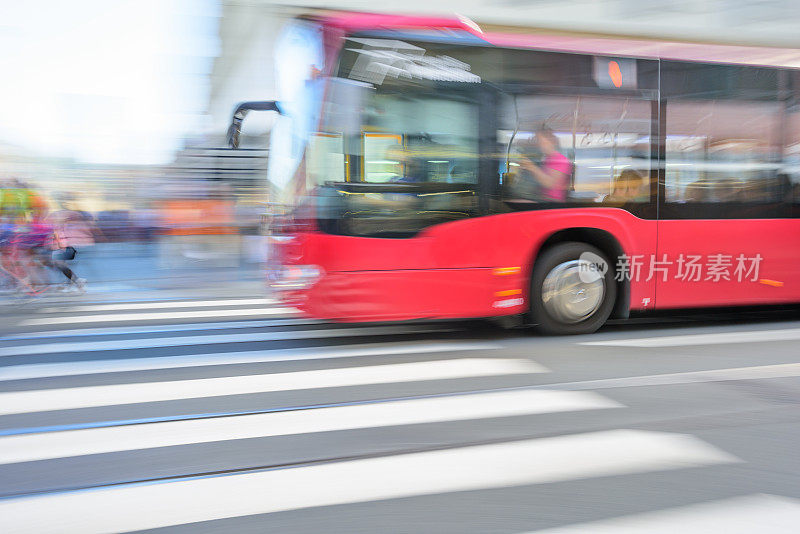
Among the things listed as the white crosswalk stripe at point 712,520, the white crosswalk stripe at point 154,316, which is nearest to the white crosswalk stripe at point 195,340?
the white crosswalk stripe at point 154,316

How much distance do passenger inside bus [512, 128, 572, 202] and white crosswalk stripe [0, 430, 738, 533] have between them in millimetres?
2986

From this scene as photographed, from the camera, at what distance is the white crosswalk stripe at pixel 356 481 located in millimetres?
2561

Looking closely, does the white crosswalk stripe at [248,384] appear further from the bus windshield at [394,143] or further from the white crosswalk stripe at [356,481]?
the white crosswalk stripe at [356,481]

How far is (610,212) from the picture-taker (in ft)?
20.2

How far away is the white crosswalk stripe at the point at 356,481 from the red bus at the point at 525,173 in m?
2.58

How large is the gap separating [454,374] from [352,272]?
128 cm

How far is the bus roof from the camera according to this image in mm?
5648

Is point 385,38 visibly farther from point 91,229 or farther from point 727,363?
A: point 91,229

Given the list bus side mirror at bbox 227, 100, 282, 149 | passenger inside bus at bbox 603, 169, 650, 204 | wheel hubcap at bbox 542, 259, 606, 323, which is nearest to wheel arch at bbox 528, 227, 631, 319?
wheel hubcap at bbox 542, 259, 606, 323

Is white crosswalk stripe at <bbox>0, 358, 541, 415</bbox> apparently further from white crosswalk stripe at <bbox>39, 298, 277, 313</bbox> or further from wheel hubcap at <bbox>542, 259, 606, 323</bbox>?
white crosswalk stripe at <bbox>39, 298, 277, 313</bbox>

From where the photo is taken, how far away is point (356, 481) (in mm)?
2859

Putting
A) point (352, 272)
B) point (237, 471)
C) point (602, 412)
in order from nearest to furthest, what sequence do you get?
point (237, 471)
point (602, 412)
point (352, 272)

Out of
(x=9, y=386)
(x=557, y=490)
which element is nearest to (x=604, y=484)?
(x=557, y=490)

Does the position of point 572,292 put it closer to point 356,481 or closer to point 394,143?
point 394,143
